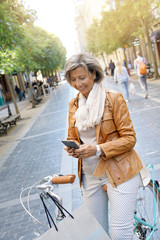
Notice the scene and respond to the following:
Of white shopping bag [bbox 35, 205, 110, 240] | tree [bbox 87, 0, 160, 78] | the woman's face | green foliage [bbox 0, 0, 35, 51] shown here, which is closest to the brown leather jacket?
the woman's face

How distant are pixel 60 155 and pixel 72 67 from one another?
5.26m

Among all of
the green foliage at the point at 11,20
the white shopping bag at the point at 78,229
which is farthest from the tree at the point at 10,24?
the white shopping bag at the point at 78,229

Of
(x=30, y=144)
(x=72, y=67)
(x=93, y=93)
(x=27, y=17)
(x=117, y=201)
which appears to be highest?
(x=27, y=17)

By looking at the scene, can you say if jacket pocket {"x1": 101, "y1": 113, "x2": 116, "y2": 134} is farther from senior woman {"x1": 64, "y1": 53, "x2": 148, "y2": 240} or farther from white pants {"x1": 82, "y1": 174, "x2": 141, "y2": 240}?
white pants {"x1": 82, "y1": 174, "x2": 141, "y2": 240}

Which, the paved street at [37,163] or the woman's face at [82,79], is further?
the paved street at [37,163]

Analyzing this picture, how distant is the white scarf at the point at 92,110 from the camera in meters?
2.08

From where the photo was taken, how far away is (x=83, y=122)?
7.05 ft

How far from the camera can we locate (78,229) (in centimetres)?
174

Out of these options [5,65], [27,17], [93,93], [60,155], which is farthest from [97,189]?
[27,17]

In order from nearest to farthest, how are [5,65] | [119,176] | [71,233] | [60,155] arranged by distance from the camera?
[71,233] < [119,176] < [60,155] < [5,65]

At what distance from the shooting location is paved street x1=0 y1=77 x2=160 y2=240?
4.34 meters

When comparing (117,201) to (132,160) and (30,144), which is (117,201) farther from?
(30,144)

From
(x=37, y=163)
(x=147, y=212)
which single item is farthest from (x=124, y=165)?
(x=37, y=163)

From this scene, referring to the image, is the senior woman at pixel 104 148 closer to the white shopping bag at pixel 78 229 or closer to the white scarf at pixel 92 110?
the white scarf at pixel 92 110
